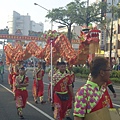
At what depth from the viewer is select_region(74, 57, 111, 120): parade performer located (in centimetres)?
354

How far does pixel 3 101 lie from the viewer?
12609 millimetres

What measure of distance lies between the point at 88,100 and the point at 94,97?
0.07 meters

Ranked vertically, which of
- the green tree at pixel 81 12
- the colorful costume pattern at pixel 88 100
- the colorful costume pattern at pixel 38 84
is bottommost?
the colorful costume pattern at pixel 38 84

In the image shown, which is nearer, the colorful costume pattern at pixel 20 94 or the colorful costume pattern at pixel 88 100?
the colorful costume pattern at pixel 88 100

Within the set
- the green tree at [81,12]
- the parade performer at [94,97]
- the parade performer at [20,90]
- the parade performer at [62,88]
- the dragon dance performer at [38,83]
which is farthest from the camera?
the green tree at [81,12]

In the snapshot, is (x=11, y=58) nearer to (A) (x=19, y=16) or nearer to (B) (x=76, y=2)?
Answer: (B) (x=76, y=2)

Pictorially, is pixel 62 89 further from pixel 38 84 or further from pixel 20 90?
pixel 38 84

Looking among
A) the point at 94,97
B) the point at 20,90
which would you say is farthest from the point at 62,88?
the point at 94,97

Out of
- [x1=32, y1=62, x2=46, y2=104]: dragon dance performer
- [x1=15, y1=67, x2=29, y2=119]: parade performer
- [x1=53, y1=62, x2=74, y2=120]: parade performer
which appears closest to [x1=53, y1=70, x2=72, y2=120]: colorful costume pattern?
[x1=53, y1=62, x2=74, y2=120]: parade performer

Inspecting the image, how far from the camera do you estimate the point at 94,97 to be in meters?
3.58

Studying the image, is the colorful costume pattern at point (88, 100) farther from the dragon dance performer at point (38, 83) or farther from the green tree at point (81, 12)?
the green tree at point (81, 12)

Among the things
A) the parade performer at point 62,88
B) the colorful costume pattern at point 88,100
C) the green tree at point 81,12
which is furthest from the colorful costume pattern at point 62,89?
the green tree at point 81,12

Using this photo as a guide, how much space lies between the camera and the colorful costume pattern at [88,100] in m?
3.55

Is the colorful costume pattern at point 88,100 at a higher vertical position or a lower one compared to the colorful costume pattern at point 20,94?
higher
